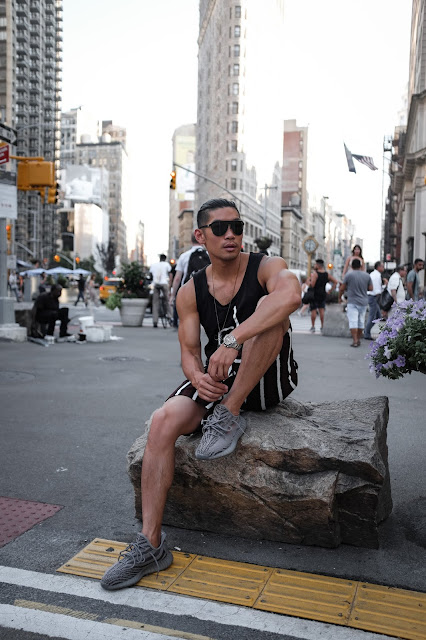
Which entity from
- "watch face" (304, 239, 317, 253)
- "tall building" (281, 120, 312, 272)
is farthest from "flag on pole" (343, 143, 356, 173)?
"tall building" (281, 120, 312, 272)

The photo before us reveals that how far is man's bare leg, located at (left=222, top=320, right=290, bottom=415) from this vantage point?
3.19 meters

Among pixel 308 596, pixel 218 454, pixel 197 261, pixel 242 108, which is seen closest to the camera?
pixel 308 596

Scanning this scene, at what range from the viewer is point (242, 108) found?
10400cm

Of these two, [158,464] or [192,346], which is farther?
[192,346]

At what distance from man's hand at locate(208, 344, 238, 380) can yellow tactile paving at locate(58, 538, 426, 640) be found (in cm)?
91

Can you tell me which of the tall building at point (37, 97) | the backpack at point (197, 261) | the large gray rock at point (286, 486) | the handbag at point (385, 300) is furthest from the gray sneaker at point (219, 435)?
the tall building at point (37, 97)

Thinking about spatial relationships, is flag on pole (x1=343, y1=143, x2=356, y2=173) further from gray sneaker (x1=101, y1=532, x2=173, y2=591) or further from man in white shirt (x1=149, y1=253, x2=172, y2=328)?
gray sneaker (x1=101, y1=532, x2=173, y2=591)

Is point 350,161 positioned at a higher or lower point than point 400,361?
higher

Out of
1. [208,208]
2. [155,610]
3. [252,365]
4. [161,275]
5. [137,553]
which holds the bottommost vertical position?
[155,610]

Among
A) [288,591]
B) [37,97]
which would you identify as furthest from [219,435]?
[37,97]

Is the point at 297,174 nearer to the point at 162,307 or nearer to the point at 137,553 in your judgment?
the point at 162,307

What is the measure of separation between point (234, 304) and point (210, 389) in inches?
22.3

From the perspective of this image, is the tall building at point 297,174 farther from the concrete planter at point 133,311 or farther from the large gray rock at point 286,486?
the large gray rock at point 286,486

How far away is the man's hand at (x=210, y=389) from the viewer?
3.14 meters
